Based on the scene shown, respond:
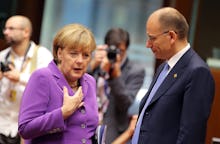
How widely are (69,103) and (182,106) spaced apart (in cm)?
57

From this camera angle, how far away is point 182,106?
2785 millimetres

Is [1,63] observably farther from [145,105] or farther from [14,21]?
[145,105]

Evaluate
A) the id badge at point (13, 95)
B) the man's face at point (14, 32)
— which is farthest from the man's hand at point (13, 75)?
the man's face at point (14, 32)

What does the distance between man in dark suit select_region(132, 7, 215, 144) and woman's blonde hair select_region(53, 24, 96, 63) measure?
1.07ft

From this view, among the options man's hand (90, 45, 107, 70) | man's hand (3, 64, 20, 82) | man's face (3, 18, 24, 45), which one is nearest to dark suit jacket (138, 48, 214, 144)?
man's hand (90, 45, 107, 70)

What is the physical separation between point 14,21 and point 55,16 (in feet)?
5.82

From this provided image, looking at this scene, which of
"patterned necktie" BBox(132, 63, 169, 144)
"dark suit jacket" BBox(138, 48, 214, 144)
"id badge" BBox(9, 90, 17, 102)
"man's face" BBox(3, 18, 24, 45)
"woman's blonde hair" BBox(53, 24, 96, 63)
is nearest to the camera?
"dark suit jacket" BBox(138, 48, 214, 144)

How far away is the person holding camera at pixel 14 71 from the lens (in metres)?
4.27

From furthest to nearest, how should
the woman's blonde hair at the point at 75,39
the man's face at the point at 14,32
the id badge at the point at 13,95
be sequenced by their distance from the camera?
the man's face at the point at 14,32 < the id badge at the point at 13,95 < the woman's blonde hair at the point at 75,39

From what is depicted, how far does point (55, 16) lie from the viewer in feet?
20.9

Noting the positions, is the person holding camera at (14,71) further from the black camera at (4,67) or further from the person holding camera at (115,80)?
→ the person holding camera at (115,80)

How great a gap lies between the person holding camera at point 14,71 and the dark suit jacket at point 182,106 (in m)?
1.61

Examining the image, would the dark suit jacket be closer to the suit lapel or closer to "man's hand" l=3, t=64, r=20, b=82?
the suit lapel

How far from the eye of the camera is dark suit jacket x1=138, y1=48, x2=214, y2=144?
8.94 ft
